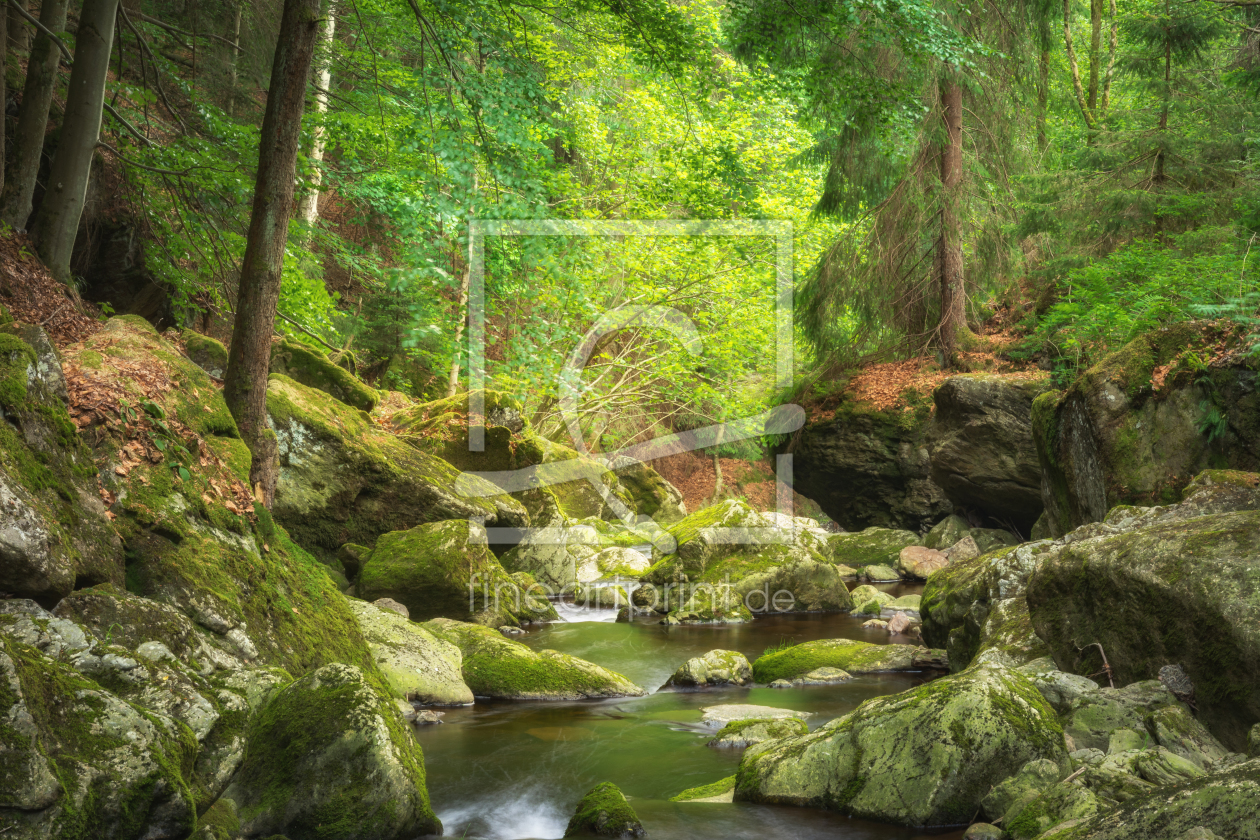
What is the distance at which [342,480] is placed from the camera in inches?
436

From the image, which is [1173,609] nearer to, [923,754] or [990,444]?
[923,754]

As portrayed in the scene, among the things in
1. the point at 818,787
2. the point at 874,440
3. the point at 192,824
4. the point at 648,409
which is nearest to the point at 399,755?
the point at 192,824

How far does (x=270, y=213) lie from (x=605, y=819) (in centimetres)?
530

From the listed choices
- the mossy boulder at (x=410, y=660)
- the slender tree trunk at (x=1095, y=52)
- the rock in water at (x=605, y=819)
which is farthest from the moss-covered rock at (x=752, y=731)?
the slender tree trunk at (x=1095, y=52)

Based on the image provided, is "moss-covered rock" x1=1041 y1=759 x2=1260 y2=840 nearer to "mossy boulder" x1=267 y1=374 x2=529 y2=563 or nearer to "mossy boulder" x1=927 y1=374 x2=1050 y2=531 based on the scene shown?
"mossy boulder" x1=267 y1=374 x2=529 y2=563

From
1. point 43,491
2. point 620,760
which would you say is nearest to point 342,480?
point 620,760

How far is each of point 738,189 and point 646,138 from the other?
9295mm

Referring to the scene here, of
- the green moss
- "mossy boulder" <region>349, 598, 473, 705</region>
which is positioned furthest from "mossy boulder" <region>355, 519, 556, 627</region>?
the green moss

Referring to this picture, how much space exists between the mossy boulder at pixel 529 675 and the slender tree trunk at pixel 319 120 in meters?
5.83

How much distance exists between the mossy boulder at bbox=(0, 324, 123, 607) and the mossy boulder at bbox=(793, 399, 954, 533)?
1606 cm

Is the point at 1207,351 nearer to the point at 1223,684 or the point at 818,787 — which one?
the point at 1223,684

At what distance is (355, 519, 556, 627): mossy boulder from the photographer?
10.1 m

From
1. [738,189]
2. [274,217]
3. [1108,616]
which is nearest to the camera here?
[1108,616]

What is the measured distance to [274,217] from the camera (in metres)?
6.67
